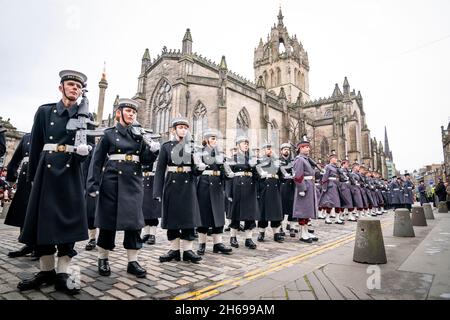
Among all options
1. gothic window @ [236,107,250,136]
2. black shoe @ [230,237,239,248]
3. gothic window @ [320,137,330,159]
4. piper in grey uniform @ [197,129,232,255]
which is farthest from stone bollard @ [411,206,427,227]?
gothic window @ [320,137,330,159]

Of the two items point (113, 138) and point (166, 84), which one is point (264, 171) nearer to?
point (113, 138)

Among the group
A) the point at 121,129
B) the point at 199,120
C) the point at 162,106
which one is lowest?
the point at 121,129

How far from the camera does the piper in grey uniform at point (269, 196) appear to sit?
667 centimetres

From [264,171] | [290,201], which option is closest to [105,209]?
[264,171]

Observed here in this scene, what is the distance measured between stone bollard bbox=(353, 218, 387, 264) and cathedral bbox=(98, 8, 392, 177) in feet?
69.6

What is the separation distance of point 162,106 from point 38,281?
30165mm

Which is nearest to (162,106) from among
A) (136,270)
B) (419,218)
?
(419,218)

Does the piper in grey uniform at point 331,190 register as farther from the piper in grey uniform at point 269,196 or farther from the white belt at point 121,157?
the white belt at point 121,157

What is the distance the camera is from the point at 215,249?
18.3ft

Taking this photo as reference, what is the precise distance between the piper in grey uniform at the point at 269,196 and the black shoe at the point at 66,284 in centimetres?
414

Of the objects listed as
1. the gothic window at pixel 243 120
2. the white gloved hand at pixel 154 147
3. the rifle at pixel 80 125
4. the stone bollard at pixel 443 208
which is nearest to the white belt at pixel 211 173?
the white gloved hand at pixel 154 147

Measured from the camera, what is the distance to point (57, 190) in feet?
10.5

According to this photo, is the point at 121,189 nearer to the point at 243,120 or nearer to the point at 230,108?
the point at 230,108
